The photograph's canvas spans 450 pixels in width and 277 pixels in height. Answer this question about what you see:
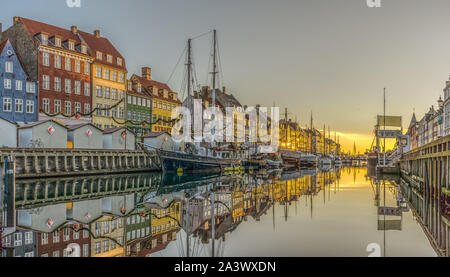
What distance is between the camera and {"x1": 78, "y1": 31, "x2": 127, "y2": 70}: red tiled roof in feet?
218

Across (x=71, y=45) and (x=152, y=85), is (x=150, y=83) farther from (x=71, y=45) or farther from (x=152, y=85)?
(x=71, y=45)

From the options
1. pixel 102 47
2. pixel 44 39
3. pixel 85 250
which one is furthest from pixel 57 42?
pixel 85 250

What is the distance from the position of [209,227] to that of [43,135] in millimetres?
32046

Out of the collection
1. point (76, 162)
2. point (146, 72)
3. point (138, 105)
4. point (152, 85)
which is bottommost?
point (76, 162)

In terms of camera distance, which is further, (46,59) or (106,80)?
(106,80)

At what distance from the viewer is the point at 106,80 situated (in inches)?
2648

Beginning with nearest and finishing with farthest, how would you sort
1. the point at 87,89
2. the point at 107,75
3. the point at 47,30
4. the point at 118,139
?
the point at 118,139 < the point at 47,30 < the point at 87,89 < the point at 107,75

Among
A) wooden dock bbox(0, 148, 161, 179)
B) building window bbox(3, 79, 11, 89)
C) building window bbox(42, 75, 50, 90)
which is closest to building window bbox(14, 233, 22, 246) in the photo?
wooden dock bbox(0, 148, 161, 179)

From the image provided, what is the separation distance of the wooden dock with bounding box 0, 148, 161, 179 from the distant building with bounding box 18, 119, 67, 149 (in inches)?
74.3

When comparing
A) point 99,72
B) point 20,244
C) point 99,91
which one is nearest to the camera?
point 20,244

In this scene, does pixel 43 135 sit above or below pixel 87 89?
below

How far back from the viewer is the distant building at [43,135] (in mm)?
41531

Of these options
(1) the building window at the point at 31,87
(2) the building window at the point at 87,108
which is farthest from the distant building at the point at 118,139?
(1) the building window at the point at 31,87

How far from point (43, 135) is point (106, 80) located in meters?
26.2
